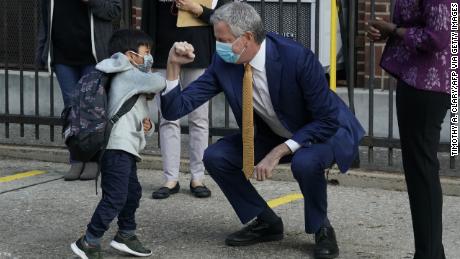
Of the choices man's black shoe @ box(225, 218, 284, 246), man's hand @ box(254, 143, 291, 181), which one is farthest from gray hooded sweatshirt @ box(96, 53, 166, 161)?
man's black shoe @ box(225, 218, 284, 246)

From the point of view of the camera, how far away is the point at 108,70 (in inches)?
224

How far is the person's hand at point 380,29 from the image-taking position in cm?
534

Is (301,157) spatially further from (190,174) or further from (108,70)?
(190,174)

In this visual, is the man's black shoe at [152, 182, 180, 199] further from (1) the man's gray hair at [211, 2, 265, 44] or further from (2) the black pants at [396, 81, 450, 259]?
(2) the black pants at [396, 81, 450, 259]

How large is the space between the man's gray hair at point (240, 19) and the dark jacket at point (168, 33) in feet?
5.01

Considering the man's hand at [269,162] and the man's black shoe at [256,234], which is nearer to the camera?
the man's hand at [269,162]

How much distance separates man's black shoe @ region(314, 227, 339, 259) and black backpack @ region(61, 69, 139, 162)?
1.24 meters

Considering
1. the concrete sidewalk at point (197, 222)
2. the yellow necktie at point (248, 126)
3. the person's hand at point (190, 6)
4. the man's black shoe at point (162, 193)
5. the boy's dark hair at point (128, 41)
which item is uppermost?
the person's hand at point (190, 6)

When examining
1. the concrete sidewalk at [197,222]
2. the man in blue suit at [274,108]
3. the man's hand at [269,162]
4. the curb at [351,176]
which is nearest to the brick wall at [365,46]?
the curb at [351,176]

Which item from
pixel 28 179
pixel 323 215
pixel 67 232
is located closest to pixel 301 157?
pixel 323 215

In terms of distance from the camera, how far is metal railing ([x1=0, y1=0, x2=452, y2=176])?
802 centimetres

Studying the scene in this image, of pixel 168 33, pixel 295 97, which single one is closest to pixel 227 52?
pixel 295 97

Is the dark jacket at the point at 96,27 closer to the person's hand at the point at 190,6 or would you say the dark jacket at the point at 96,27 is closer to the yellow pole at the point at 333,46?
the person's hand at the point at 190,6

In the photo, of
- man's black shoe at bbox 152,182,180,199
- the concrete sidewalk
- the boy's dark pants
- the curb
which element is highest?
the boy's dark pants
